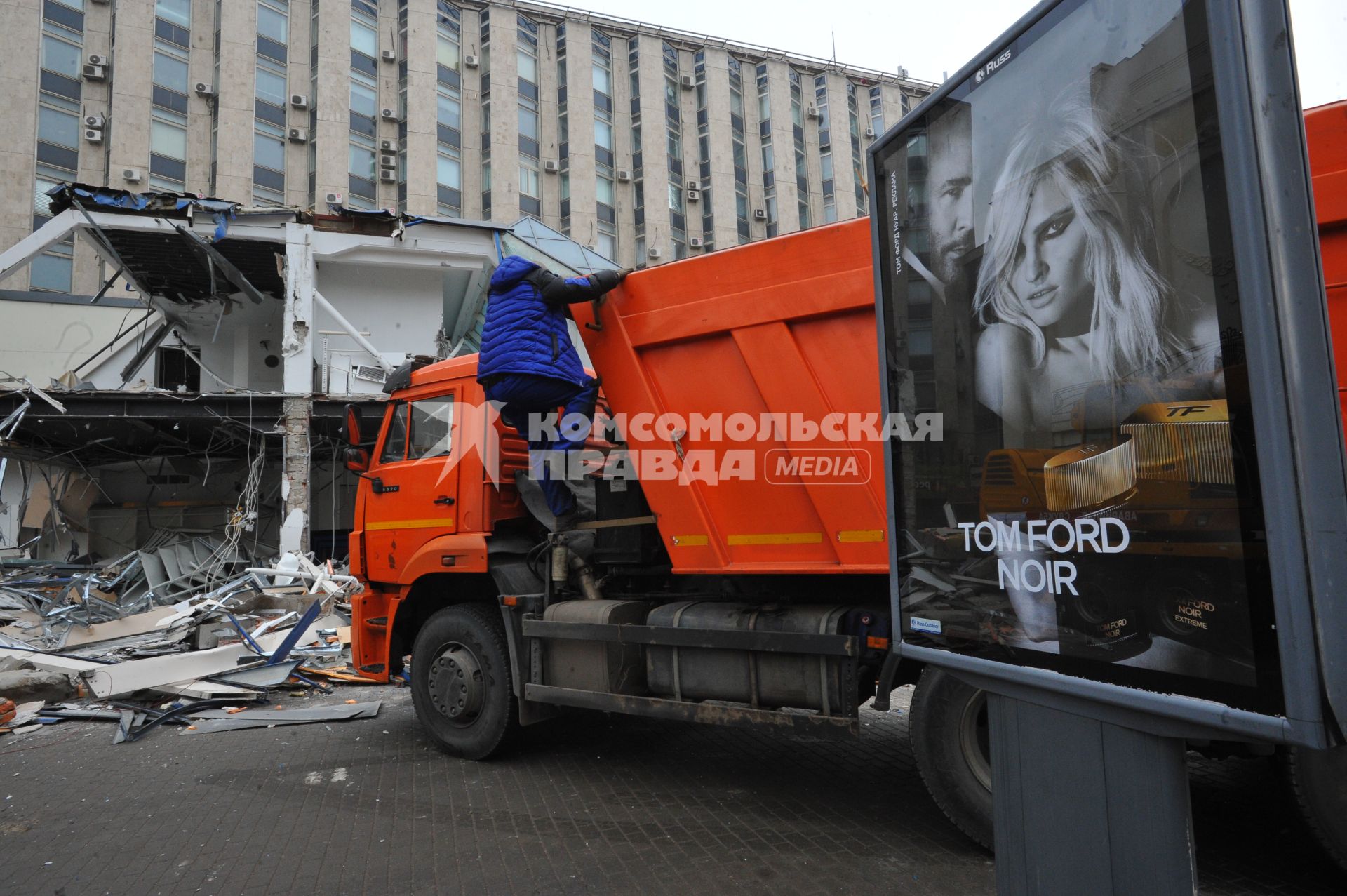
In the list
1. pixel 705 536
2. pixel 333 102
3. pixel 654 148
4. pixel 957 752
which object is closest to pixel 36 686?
pixel 705 536

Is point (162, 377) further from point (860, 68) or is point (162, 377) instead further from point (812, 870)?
point (860, 68)

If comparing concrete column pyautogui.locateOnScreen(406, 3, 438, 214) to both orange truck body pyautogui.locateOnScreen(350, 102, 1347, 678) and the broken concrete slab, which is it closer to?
the broken concrete slab

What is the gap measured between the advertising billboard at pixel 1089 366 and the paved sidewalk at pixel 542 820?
200 centimetres

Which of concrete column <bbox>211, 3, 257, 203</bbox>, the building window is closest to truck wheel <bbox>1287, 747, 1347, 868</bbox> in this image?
concrete column <bbox>211, 3, 257, 203</bbox>

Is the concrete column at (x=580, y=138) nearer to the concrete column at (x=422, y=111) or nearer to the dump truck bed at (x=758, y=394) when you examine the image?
the concrete column at (x=422, y=111)

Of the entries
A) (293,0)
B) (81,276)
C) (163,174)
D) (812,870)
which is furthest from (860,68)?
(812,870)

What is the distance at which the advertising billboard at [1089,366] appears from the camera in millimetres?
1453

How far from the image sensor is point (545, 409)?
15.7 ft

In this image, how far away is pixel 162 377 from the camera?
18656mm

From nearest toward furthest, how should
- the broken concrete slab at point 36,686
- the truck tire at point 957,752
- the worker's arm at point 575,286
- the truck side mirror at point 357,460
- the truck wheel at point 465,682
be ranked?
the truck tire at point 957,752 → the worker's arm at point 575,286 → the truck wheel at point 465,682 → the truck side mirror at point 357,460 → the broken concrete slab at point 36,686

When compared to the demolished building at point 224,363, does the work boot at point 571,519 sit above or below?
below

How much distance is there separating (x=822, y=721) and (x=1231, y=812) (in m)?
2.06

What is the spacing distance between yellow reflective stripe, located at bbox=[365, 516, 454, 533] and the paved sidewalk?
1.61 meters

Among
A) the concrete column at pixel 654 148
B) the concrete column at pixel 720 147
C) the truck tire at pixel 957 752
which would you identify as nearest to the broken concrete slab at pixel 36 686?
the truck tire at pixel 957 752
